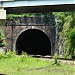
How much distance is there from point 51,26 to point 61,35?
262cm

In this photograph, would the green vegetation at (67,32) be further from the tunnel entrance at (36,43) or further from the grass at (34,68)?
the tunnel entrance at (36,43)

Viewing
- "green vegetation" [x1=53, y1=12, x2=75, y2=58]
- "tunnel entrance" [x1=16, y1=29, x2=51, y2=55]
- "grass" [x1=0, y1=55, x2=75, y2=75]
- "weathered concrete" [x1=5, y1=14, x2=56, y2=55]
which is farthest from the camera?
"tunnel entrance" [x1=16, y1=29, x2=51, y2=55]

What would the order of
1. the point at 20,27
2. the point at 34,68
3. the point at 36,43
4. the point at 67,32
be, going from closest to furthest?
the point at 34,68 < the point at 67,32 < the point at 20,27 < the point at 36,43

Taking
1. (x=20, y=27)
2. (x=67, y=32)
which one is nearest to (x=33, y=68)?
(x=67, y=32)

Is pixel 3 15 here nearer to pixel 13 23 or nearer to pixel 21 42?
pixel 13 23

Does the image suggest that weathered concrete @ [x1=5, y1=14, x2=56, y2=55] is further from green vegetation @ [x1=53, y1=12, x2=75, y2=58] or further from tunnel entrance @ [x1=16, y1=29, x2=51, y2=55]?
tunnel entrance @ [x1=16, y1=29, x2=51, y2=55]

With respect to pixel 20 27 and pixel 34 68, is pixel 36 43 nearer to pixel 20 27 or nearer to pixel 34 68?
pixel 20 27

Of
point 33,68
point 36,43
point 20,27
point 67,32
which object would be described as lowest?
point 33,68

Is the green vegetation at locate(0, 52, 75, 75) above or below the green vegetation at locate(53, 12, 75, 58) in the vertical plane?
below

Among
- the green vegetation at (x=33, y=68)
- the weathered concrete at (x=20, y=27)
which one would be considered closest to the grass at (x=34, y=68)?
the green vegetation at (x=33, y=68)

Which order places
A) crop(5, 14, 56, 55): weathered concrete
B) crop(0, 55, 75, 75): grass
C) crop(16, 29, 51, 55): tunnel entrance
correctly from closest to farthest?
1. crop(0, 55, 75, 75): grass
2. crop(5, 14, 56, 55): weathered concrete
3. crop(16, 29, 51, 55): tunnel entrance

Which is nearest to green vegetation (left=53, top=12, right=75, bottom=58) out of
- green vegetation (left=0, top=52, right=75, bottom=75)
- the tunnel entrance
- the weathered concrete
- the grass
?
the weathered concrete

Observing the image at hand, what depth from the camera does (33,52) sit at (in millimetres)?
47469

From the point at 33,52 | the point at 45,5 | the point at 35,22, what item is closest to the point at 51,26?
the point at 35,22
